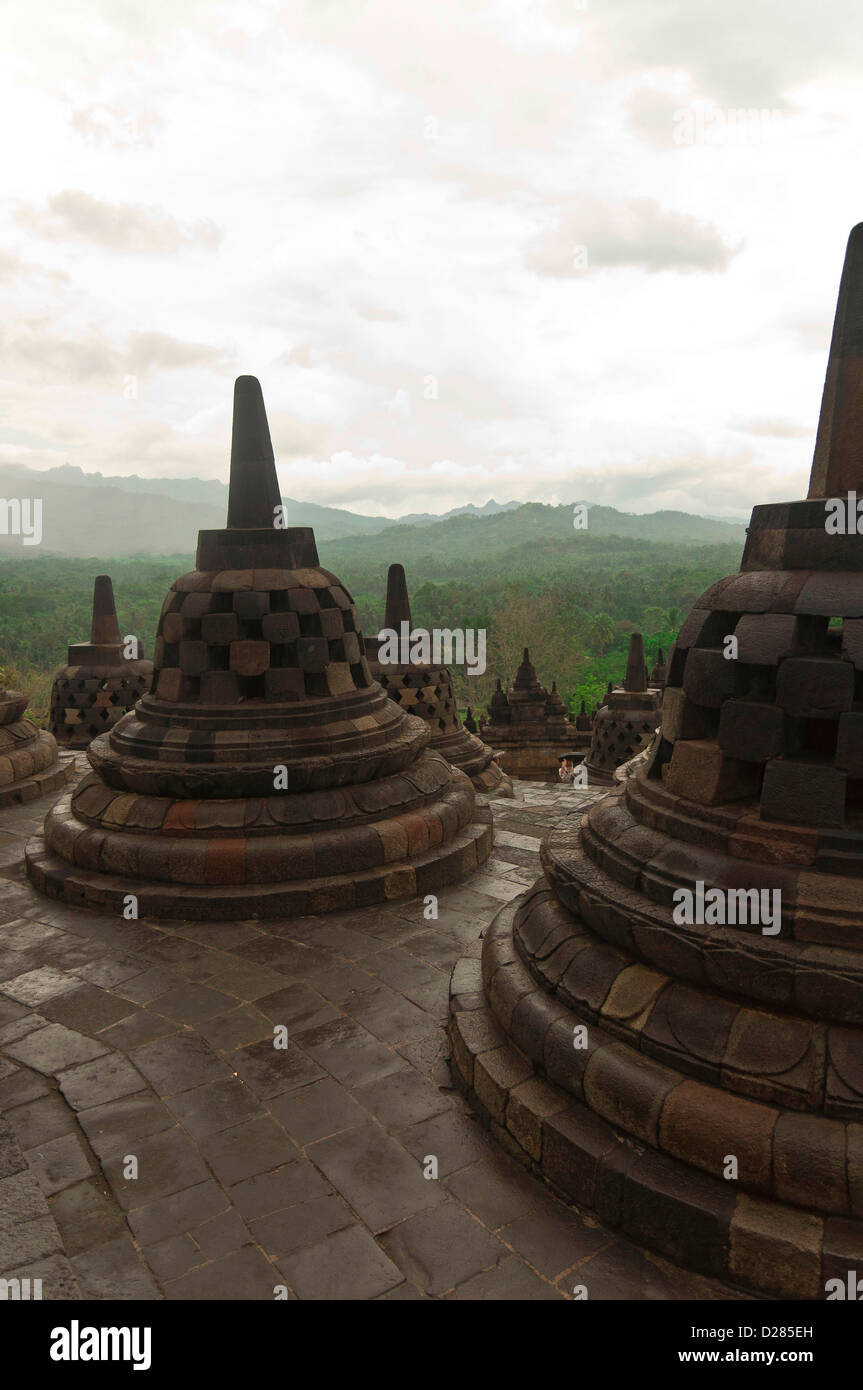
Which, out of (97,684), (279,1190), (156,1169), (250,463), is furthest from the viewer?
(97,684)

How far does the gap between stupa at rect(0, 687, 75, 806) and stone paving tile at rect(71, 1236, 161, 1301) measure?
679 centimetres

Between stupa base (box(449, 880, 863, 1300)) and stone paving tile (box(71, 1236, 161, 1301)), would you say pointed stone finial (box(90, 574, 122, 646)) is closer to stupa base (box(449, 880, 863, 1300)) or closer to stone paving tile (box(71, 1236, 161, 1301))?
stupa base (box(449, 880, 863, 1300))

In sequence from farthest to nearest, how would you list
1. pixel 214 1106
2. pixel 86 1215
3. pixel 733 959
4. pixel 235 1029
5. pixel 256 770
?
pixel 256 770
pixel 235 1029
pixel 214 1106
pixel 86 1215
pixel 733 959

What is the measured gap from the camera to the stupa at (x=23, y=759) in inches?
348

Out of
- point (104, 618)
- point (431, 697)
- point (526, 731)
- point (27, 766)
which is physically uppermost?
point (104, 618)

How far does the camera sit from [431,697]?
13047 mm

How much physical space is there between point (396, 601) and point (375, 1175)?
10712 mm

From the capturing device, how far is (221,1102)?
3695mm

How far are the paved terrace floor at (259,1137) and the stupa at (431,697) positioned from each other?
7492 mm

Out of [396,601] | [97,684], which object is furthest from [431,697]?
[97,684]

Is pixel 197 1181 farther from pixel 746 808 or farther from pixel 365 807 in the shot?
pixel 365 807

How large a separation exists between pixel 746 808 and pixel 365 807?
344 cm

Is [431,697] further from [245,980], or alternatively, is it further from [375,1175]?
[375,1175]
